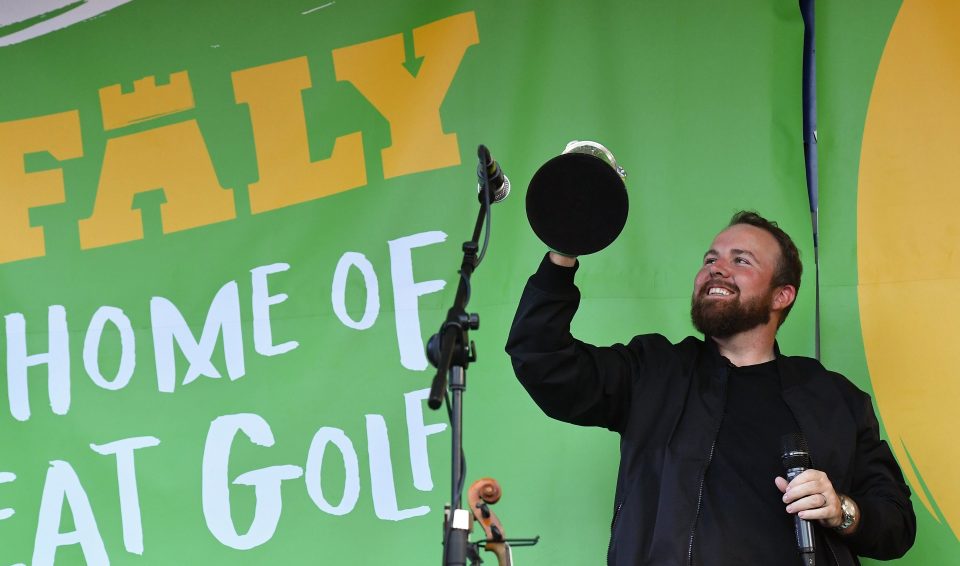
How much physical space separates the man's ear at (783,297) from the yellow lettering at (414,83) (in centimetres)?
82

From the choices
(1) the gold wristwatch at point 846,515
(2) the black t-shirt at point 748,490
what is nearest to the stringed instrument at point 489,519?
(2) the black t-shirt at point 748,490

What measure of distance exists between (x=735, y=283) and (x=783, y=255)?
15cm

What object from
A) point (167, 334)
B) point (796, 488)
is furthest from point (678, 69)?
point (167, 334)

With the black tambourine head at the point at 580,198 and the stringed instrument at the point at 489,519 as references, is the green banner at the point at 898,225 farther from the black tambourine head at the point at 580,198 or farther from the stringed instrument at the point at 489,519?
the stringed instrument at the point at 489,519

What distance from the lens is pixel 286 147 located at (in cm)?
298

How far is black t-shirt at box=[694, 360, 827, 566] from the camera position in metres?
Result: 2.22

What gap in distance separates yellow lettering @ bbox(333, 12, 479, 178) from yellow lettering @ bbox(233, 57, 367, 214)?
0.31 feet

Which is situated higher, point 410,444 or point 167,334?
point 167,334

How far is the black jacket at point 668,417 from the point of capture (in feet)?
7.32

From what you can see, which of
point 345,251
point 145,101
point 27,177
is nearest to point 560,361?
point 345,251

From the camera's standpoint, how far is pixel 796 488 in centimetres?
208

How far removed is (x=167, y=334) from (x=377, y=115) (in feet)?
2.41

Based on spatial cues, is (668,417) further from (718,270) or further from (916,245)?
(916,245)

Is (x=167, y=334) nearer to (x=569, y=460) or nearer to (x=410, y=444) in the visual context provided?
(x=410, y=444)
